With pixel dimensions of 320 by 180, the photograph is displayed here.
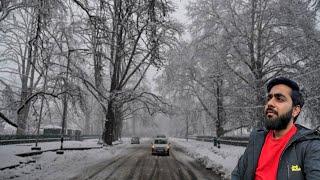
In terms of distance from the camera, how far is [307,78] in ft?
75.6

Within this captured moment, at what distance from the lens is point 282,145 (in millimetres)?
2992

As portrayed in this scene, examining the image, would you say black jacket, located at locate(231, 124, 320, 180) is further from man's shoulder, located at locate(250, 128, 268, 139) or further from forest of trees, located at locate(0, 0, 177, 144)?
forest of trees, located at locate(0, 0, 177, 144)

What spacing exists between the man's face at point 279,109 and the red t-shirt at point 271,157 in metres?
0.09

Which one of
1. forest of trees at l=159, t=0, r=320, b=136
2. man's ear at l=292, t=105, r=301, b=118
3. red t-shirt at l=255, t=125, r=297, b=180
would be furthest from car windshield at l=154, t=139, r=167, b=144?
man's ear at l=292, t=105, r=301, b=118

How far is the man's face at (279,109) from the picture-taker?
9.90ft

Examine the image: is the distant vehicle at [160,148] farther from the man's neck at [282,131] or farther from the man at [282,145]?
the man's neck at [282,131]

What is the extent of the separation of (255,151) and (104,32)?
10259 millimetres

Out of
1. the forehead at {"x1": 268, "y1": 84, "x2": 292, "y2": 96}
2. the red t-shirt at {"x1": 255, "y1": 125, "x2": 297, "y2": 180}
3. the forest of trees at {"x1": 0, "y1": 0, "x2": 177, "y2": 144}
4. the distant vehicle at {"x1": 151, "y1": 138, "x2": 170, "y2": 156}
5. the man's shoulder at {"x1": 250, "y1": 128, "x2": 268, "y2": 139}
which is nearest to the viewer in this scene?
the red t-shirt at {"x1": 255, "y1": 125, "x2": 297, "y2": 180}

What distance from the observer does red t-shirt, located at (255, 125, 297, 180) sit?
2975 mm

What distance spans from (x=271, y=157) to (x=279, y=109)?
0.37 metres

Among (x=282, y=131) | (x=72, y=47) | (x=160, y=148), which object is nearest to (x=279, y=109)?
(x=282, y=131)

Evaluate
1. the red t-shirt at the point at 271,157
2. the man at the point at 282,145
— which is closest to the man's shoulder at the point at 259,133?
the man at the point at 282,145

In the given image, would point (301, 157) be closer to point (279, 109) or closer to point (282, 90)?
point (279, 109)

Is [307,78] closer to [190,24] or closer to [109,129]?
[190,24]
